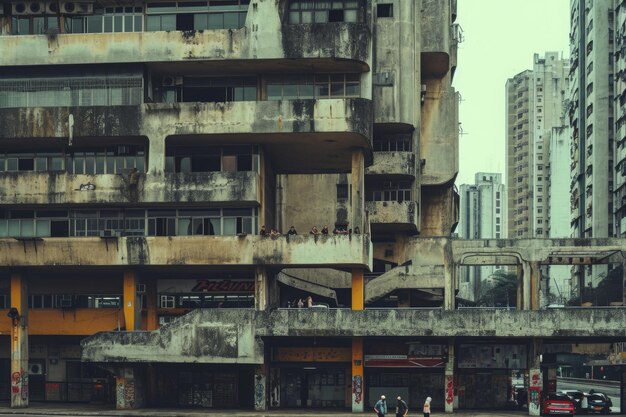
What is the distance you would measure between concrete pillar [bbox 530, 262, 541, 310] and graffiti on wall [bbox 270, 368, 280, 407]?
1523cm

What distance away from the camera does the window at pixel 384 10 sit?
8019cm

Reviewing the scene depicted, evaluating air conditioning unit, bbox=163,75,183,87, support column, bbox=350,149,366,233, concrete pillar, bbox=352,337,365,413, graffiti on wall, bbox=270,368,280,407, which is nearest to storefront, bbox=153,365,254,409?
graffiti on wall, bbox=270,368,280,407

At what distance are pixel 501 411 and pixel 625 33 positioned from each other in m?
65.6

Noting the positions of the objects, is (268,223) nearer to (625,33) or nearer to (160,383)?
(160,383)

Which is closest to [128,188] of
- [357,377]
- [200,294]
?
[200,294]

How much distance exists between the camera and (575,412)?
64.9 metres

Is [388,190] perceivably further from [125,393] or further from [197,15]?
[125,393]

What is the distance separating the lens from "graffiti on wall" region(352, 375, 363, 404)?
198 feet

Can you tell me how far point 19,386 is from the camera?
2447 inches

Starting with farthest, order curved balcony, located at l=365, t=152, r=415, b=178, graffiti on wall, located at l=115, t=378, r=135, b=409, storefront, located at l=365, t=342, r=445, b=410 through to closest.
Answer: curved balcony, located at l=365, t=152, r=415, b=178 → storefront, located at l=365, t=342, r=445, b=410 → graffiti on wall, located at l=115, t=378, r=135, b=409

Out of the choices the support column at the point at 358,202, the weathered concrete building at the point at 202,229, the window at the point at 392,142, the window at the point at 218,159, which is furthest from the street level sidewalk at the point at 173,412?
the window at the point at 392,142

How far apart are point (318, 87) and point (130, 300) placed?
1584cm

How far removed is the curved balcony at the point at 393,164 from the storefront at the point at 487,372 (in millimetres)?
19886

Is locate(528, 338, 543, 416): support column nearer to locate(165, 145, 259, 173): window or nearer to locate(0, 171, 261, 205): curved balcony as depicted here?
locate(0, 171, 261, 205): curved balcony
